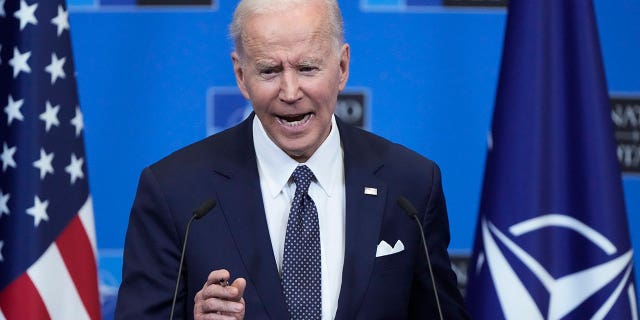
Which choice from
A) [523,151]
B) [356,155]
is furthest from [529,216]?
[356,155]

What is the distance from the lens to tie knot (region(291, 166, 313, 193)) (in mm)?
2299

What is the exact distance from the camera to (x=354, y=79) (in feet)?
12.7

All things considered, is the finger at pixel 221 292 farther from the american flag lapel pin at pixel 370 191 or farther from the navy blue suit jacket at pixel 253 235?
the american flag lapel pin at pixel 370 191

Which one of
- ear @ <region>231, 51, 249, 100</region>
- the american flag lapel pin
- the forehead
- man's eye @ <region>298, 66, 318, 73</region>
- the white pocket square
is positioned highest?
the forehead

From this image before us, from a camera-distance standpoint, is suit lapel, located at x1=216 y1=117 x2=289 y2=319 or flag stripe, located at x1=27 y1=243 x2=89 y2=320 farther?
flag stripe, located at x1=27 y1=243 x2=89 y2=320

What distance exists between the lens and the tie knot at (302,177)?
2299mm

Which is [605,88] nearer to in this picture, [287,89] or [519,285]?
[519,285]

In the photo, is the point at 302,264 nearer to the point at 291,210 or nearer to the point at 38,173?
the point at 291,210

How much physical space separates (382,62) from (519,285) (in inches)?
47.8

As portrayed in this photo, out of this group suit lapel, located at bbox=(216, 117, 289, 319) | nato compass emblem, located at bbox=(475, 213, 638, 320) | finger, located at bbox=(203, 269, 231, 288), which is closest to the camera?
finger, located at bbox=(203, 269, 231, 288)

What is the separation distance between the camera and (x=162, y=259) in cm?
215

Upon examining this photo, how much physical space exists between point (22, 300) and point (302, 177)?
127 centimetres

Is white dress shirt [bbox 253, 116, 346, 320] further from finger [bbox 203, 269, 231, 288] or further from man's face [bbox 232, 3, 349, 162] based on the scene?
finger [bbox 203, 269, 231, 288]

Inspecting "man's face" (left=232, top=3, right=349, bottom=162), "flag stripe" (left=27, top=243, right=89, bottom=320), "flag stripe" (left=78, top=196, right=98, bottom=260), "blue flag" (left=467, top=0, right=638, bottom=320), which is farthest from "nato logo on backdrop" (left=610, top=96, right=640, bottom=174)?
"flag stripe" (left=27, top=243, right=89, bottom=320)
